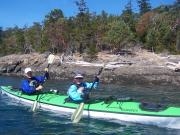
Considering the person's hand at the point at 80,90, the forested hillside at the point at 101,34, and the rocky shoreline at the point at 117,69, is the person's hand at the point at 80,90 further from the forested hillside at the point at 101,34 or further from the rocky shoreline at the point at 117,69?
the forested hillside at the point at 101,34

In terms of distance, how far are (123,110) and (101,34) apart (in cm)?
3737

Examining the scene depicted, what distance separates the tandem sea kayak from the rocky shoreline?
647 inches

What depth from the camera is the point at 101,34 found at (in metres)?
51.3

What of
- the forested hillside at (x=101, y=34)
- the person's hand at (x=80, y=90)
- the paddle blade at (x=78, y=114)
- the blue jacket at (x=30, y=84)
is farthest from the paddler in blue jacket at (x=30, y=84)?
the forested hillside at (x=101, y=34)

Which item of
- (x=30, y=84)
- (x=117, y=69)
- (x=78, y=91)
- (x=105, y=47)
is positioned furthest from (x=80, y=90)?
(x=105, y=47)

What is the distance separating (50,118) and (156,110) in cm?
418

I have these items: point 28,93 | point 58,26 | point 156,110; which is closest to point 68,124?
point 156,110

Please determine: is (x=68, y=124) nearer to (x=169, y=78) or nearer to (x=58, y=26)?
(x=169, y=78)

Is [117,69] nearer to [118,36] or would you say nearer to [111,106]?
[118,36]

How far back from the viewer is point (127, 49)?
47.2 meters

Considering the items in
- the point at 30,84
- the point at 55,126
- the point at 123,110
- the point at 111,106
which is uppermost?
the point at 30,84

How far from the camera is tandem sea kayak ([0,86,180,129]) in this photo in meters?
13.4

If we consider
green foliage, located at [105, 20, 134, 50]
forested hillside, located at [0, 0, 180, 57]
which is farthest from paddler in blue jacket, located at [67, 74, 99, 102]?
green foliage, located at [105, 20, 134, 50]

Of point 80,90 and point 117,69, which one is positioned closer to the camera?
point 80,90
